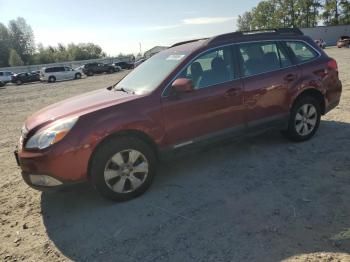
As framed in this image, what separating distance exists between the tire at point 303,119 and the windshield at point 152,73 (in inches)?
84.6

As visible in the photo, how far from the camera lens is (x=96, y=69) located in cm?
4528

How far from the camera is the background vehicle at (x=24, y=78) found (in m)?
39.8

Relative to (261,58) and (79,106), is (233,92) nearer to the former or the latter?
(261,58)

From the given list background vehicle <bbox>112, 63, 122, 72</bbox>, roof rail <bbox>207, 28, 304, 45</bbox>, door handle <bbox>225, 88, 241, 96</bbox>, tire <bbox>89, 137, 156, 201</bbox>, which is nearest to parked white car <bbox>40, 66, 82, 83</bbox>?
background vehicle <bbox>112, 63, 122, 72</bbox>

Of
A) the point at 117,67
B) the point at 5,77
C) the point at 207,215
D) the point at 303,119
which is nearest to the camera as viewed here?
the point at 207,215

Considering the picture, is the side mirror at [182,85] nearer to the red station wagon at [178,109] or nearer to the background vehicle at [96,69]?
the red station wagon at [178,109]

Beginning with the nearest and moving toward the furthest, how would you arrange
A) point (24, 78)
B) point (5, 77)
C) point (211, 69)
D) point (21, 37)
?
point (211, 69) < point (24, 78) < point (5, 77) < point (21, 37)

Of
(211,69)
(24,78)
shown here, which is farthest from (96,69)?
(211,69)

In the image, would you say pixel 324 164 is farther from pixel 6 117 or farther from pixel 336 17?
pixel 336 17

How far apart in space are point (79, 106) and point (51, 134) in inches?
27.3

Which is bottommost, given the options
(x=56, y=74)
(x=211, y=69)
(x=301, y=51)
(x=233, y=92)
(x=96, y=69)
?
(x=233, y=92)

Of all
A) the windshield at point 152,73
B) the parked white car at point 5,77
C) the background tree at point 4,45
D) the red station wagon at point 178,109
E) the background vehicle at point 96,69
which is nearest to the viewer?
the red station wagon at point 178,109

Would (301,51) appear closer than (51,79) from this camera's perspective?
Yes

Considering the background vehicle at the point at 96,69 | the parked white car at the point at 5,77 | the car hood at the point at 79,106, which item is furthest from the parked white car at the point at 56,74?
the car hood at the point at 79,106
